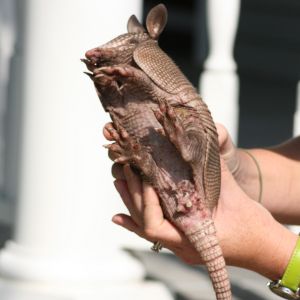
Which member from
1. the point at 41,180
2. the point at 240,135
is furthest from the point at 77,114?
the point at 240,135

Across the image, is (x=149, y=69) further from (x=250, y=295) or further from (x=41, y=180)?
(x=250, y=295)

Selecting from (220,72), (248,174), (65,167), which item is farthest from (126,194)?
(220,72)

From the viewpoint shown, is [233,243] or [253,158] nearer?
[233,243]

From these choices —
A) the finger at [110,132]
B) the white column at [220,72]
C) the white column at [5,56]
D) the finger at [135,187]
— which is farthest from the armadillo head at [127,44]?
the white column at [5,56]

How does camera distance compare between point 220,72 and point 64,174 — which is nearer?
point 64,174

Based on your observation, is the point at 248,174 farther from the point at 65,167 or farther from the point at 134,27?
the point at 65,167
